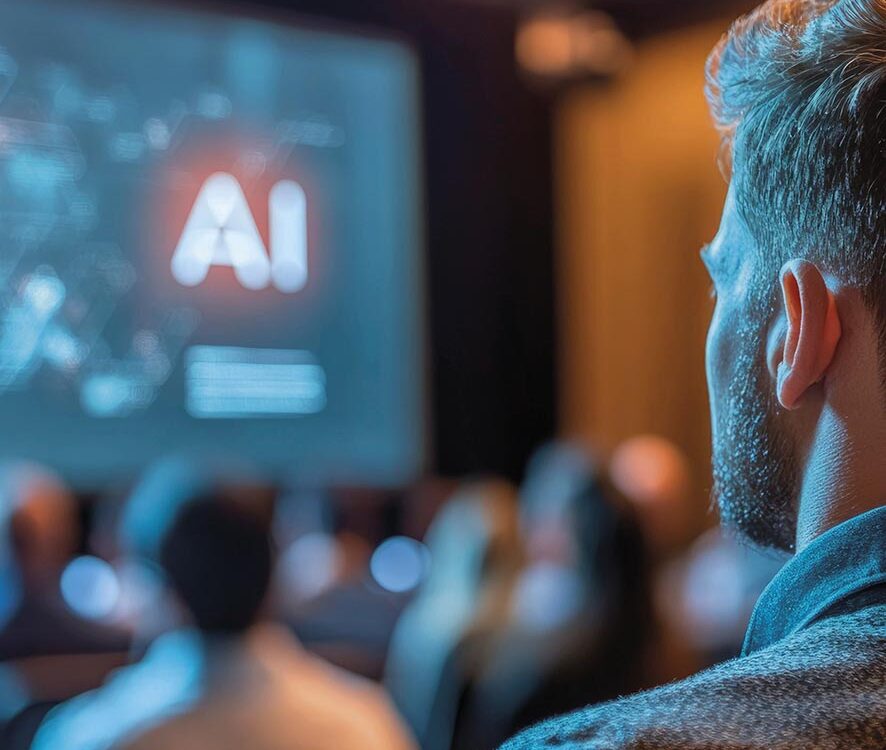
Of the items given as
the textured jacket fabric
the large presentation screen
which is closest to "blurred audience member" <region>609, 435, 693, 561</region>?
the large presentation screen

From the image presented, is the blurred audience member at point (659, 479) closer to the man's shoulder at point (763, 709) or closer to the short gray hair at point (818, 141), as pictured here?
the short gray hair at point (818, 141)

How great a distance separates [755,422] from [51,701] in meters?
2.23

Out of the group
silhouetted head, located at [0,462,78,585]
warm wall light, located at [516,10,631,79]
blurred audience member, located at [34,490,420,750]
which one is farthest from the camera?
warm wall light, located at [516,10,631,79]

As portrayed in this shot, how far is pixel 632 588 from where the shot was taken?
236 centimetres

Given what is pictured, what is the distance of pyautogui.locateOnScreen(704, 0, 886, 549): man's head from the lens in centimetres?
77

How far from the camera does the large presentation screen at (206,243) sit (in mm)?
4875

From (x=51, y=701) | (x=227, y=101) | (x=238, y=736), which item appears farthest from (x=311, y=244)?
(x=238, y=736)

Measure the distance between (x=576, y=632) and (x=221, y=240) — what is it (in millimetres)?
3329

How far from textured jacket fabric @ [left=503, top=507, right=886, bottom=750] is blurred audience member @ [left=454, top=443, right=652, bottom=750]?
5.22 ft

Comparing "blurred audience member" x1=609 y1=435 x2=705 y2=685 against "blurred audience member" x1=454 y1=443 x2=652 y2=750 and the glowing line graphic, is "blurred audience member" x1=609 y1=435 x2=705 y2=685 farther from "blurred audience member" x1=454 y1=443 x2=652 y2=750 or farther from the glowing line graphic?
the glowing line graphic

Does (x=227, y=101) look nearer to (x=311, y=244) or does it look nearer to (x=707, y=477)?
(x=311, y=244)

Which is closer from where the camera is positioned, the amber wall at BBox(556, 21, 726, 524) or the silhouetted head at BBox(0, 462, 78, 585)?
the silhouetted head at BBox(0, 462, 78, 585)

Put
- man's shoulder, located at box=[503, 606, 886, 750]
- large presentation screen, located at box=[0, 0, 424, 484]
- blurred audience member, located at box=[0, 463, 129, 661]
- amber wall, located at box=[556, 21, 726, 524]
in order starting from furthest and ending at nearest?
amber wall, located at box=[556, 21, 726, 524], large presentation screen, located at box=[0, 0, 424, 484], blurred audience member, located at box=[0, 463, 129, 661], man's shoulder, located at box=[503, 606, 886, 750]

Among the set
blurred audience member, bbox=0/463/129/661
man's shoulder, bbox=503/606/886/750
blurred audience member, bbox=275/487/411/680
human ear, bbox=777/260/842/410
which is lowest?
blurred audience member, bbox=275/487/411/680
